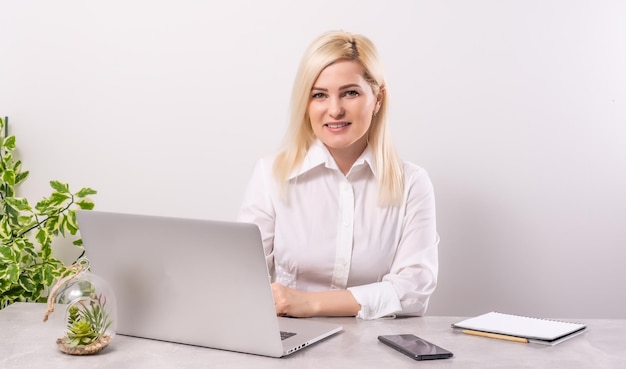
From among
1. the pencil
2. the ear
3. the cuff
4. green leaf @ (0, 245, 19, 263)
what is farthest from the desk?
green leaf @ (0, 245, 19, 263)

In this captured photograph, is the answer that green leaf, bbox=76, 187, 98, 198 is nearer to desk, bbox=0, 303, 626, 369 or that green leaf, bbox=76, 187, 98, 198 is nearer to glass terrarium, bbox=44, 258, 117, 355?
desk, bbox=0, 303, 626, 369

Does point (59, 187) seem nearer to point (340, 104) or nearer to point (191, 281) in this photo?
point (340, 104)

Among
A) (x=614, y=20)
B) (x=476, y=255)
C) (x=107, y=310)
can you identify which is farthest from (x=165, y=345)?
(x=614, y=20)

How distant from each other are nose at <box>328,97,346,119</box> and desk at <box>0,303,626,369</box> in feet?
2.83

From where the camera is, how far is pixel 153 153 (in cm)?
338

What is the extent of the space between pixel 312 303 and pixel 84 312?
0.67 m

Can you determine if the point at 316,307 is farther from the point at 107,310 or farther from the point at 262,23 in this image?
the point at 262,23

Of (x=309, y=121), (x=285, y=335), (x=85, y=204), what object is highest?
(x=309, y=121)

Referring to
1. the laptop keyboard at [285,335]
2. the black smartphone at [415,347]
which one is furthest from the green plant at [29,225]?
the black smartphone at [415,347]

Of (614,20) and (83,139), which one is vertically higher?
(614,20)

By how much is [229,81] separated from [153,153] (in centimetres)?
46

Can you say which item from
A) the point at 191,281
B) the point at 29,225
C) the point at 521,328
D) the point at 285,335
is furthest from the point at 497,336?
the point at 29,225

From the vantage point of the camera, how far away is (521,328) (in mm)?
1992

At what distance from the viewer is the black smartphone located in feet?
5.76
